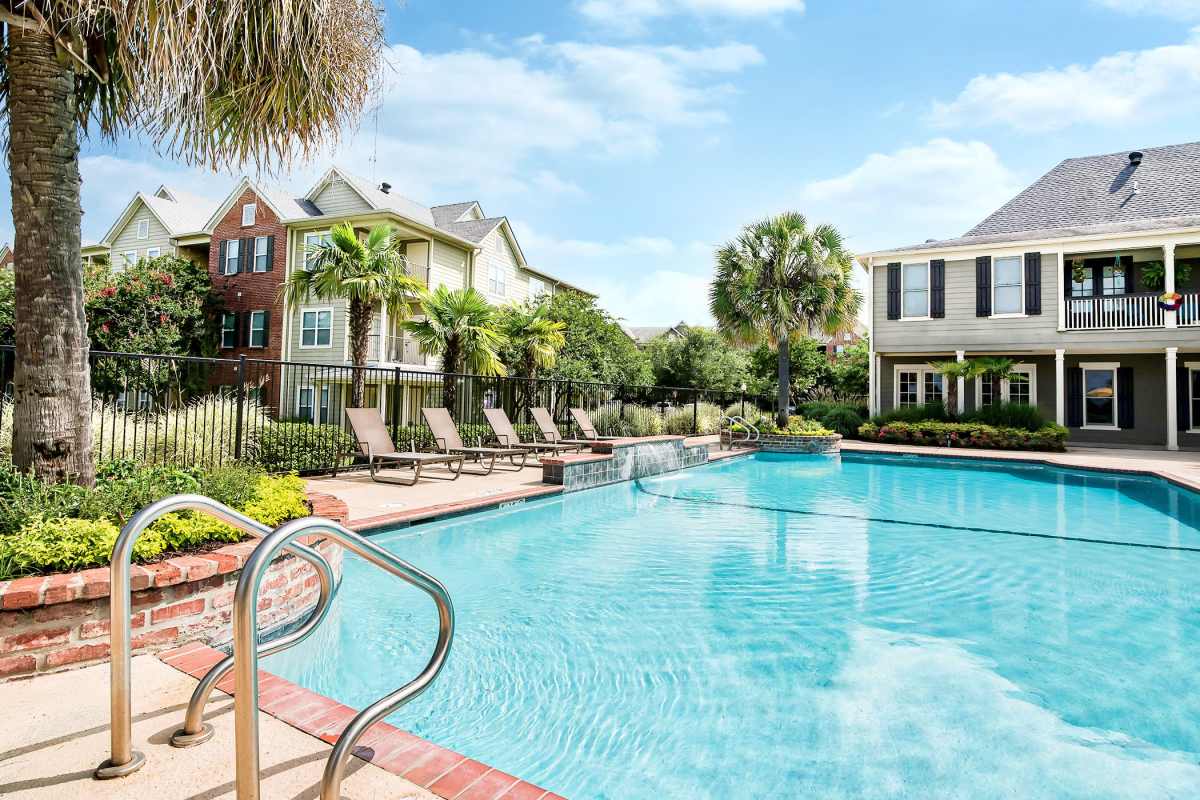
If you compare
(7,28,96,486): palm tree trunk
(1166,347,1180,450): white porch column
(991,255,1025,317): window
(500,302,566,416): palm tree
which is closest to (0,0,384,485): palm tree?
(7,28,96,486): palm tree trunk

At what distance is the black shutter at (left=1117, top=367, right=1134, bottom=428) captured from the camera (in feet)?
62.8

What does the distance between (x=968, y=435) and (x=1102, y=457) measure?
2.97m

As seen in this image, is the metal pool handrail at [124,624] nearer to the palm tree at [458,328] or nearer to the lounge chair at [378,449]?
the lounge chair at [378,449]

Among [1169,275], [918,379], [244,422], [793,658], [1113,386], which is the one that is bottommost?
[793,658]

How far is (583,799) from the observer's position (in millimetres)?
2527

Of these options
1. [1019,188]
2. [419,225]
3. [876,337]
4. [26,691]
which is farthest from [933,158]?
[26,691]

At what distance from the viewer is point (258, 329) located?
24625 mm

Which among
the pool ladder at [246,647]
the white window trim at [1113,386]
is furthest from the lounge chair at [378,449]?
the white window trim at [1113,386]

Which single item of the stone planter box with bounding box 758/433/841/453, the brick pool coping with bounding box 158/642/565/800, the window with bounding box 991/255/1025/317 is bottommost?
the brick pool coping with bounding box 158/642/565/800

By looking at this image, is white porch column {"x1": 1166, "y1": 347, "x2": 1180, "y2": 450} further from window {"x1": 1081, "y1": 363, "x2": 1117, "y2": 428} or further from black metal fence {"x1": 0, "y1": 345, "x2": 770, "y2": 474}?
black metal fence {"x1": 0, "y1": 345, "x2": 770, "y2": 474}

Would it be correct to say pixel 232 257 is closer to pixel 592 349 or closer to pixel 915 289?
pixel 592 349

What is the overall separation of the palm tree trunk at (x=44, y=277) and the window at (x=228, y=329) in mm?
23788

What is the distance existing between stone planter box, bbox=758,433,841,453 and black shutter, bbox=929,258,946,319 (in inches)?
238

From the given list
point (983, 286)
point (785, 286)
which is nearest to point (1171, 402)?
point (983, 286)
